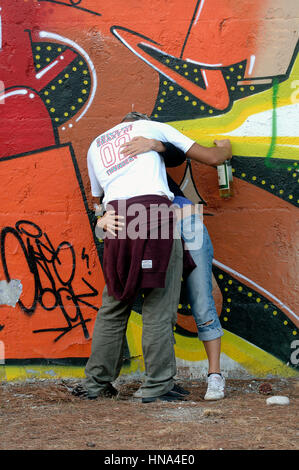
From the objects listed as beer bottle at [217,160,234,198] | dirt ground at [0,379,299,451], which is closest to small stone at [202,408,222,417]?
dirt ground at [0,379,299,451]

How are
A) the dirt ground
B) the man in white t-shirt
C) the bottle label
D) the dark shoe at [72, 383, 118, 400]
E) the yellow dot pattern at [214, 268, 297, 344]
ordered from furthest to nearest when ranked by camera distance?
the yellow dot pattern at [214, 268, 297, 344] < the bottle label < the dark shoe at [72, 383, 118, 400] < the man in white t-shirt < the dirt ground

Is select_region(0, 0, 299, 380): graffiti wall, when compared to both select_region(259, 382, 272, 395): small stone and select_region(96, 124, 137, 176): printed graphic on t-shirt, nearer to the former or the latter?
select_region(259, 382, 272, 395): small stone

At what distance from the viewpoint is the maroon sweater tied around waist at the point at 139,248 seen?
3137 mm

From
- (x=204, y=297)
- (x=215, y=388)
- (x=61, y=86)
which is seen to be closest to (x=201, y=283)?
(x=204, y=297)

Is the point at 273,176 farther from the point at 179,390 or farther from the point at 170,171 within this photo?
the point at 179,390

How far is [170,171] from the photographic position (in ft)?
12.6

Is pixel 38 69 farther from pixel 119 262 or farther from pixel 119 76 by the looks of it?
pixel 119 262

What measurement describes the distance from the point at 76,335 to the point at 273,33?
2382mm

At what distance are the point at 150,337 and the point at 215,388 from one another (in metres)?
0.50

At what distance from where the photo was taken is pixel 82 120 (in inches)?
152

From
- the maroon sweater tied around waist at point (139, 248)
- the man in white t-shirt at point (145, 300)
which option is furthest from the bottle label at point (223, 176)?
the maroon sweater tied around waist at point (139, 248)

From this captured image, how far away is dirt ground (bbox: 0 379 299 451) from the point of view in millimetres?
2479

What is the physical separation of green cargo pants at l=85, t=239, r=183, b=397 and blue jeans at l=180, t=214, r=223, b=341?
14 cm

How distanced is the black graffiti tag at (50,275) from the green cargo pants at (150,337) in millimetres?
470
